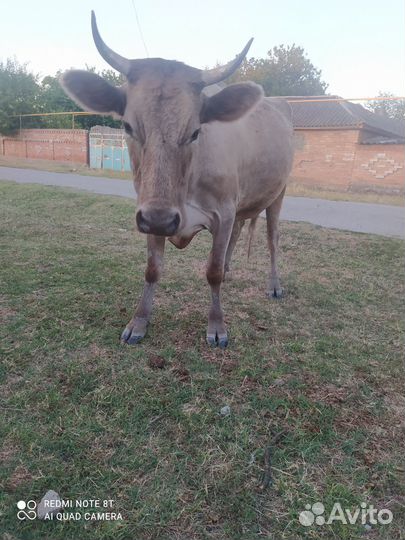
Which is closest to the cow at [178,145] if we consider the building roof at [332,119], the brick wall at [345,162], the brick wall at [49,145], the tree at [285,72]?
the brick wall at [345,162]

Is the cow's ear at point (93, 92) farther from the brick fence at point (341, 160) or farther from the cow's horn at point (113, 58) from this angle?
the brick fence at point (341, 160)

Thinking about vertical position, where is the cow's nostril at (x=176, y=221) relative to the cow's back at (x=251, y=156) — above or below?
below

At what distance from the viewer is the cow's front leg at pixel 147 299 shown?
2989mm

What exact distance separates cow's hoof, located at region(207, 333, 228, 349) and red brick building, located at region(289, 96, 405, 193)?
A: 1778 centimetres

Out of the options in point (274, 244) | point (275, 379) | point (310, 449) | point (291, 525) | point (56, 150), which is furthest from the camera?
point (56, 150)

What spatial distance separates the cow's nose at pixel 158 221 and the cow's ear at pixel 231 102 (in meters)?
0.76

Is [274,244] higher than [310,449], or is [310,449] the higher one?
[274,244]

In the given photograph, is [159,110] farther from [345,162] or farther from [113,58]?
[345,162]

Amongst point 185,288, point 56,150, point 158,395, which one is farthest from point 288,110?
point 56,150

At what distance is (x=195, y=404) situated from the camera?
233 centimetres

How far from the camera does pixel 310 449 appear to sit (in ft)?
6.76

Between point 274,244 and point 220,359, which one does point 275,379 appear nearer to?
point 220,359

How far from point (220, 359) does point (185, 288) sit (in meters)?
1.33

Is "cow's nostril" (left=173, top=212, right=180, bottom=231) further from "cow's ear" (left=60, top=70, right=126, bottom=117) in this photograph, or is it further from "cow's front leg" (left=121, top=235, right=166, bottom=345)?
"cow's front leg" (left=121, top=235, right=166, bottom=345)
